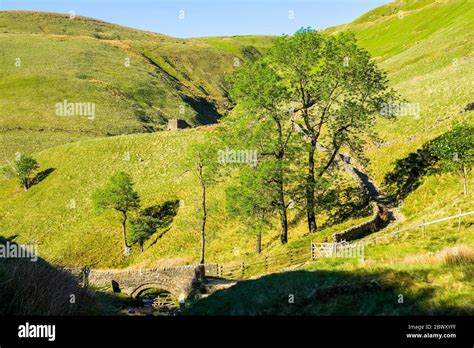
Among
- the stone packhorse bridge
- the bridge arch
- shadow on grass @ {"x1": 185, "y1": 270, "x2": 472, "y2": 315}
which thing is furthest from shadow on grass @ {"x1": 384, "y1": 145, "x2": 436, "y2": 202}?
shadow on grass @ {"x1": 185, "y1": 270, "x2": 472, "y2": 315}

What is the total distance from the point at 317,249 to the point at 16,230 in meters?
48.2

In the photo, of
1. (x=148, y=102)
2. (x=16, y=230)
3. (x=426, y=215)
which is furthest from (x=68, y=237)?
(x=148, y=102)

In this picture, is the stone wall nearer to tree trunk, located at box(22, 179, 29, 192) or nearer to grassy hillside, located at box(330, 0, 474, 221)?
grassy hillside, located at box(330, 0, 474, 221)

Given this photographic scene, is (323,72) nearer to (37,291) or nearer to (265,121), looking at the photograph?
(265,121)

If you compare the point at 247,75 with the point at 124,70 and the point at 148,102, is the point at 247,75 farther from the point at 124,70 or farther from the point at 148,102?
the point at 124,70

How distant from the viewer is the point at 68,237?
60.3m

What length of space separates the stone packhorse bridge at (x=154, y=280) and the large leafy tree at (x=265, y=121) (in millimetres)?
9537

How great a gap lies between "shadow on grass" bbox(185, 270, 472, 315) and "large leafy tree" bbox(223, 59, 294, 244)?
16.2 metres

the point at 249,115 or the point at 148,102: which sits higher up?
the point at 148,102

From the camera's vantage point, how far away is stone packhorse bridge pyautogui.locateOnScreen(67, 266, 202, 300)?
3772 centimetres

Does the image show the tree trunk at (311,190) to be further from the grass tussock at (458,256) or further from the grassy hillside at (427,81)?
the grass tussock at (458,256)

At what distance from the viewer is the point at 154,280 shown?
39906mm

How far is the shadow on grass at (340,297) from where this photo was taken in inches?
530

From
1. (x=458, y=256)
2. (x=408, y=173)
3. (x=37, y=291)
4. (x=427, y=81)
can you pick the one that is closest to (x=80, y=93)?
(x=427, y=81)
